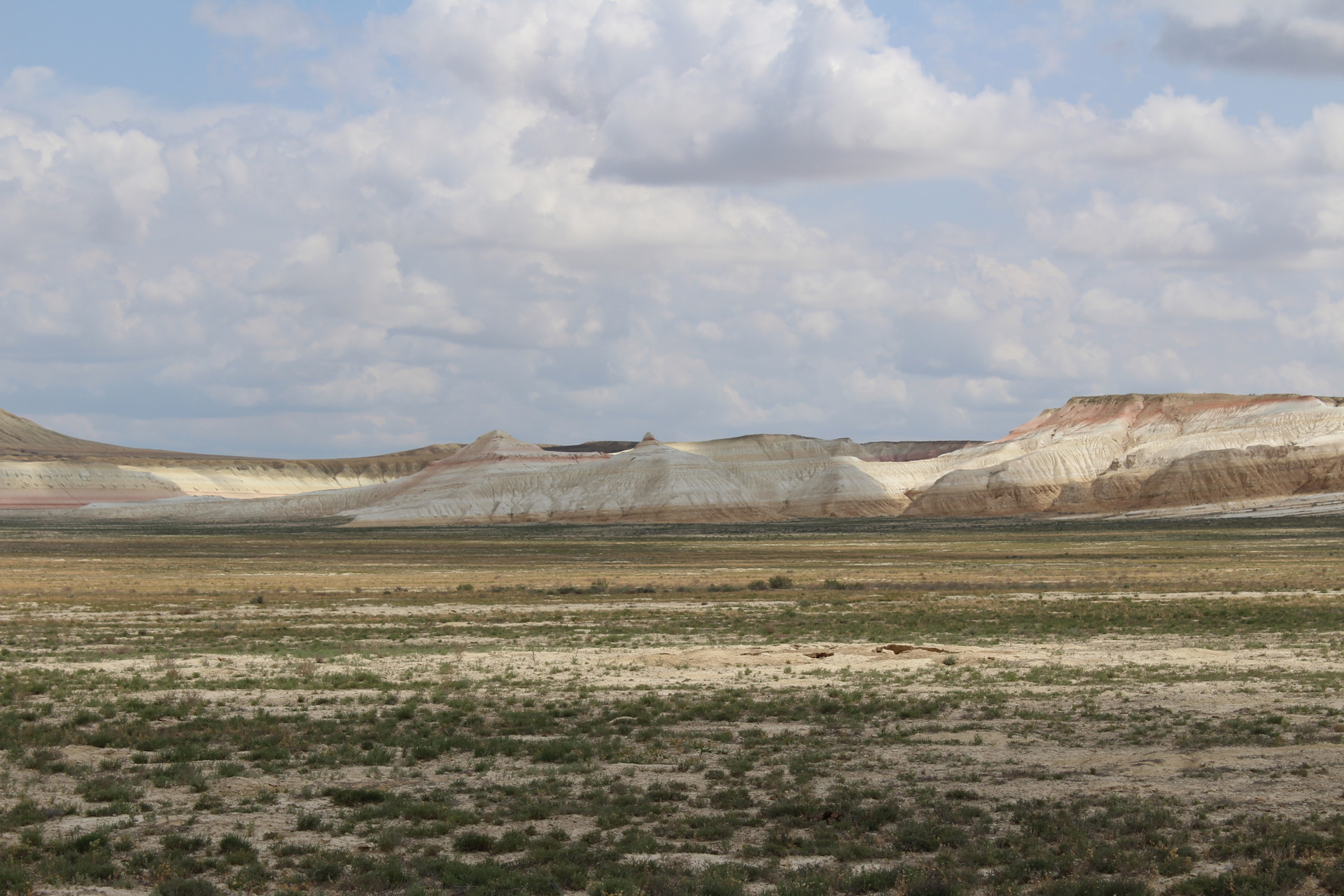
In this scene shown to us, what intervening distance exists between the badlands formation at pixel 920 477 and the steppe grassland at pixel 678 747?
325 ft

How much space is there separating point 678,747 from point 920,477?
15759cm

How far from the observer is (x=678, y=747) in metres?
15.9

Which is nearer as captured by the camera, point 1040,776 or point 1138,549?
point 1040,776

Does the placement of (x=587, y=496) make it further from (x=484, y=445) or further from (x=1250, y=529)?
(x=1250, y=529)

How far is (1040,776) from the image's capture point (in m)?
13.8

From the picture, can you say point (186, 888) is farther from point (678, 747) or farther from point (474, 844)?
point (678, 747)

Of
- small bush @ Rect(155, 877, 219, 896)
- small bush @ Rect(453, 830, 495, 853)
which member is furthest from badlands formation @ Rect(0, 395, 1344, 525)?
small bush @ Rect(155, 877, 219, 896)

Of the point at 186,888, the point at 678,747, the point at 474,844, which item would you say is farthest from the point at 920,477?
the point at 186,888

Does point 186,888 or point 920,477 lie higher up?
point 920,477

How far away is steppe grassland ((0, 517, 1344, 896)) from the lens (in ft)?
34.8

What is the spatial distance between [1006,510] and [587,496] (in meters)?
57.1

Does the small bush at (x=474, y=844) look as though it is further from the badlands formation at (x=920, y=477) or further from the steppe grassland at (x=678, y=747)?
the badlands formation at (x=920, y=477)

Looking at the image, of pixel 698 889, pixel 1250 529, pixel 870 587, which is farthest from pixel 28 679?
pixel 1250 529

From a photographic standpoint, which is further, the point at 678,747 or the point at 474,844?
the point at 678,747
